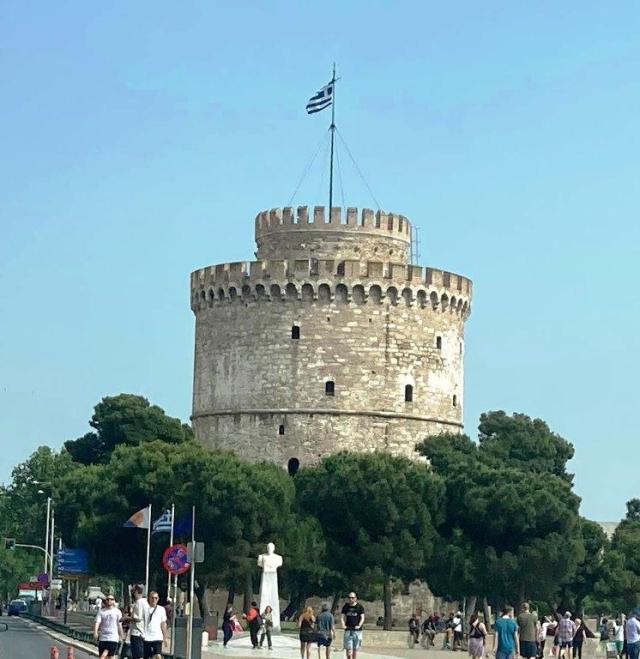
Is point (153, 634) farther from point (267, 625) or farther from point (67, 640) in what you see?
point (67, 640)

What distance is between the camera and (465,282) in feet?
261

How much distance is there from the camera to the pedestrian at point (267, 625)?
46200 millimetres

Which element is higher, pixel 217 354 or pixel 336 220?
pixel 336 220

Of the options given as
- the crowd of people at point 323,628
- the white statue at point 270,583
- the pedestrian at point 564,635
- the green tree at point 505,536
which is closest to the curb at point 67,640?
the crowd of people at point 323,628

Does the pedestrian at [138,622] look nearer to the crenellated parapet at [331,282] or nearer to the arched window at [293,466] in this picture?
the arched window at [293,466]

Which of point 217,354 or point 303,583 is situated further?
point 217,354

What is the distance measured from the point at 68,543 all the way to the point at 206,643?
99.5 ft

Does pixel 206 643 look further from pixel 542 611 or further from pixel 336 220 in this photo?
pixel 542 611

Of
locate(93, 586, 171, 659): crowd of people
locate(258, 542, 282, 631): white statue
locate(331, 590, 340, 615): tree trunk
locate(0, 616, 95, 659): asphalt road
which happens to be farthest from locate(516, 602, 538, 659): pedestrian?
locate(331, 590, 340, 615): tree trunk

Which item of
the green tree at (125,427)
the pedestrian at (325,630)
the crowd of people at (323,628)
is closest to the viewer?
the crowd of people at (323,628)

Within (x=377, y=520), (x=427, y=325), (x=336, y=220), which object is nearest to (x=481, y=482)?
(x=377, y=520)

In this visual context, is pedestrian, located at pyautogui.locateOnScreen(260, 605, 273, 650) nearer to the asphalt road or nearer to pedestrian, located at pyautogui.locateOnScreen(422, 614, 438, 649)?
the asphalt road

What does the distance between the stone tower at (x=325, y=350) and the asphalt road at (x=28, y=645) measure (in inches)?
833

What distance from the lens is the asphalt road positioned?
3691cm
